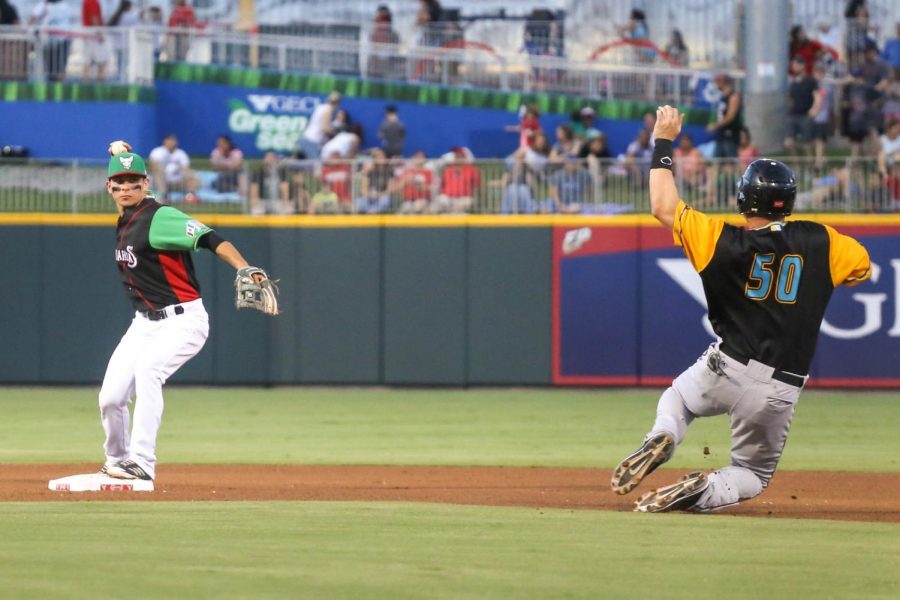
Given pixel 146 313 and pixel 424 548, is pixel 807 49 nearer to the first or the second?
pixel 146 313

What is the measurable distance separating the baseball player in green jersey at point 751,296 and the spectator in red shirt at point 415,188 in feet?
27.4

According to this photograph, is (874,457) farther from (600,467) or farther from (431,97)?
(431,97)

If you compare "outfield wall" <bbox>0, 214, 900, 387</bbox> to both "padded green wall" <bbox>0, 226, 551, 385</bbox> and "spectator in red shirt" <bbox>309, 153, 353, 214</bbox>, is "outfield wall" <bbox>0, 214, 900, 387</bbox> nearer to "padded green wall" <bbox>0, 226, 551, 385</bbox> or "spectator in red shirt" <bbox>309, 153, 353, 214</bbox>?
"padded green wall" <bbox>0, 226, 551, 385</bbox>

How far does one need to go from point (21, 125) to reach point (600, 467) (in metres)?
11.4

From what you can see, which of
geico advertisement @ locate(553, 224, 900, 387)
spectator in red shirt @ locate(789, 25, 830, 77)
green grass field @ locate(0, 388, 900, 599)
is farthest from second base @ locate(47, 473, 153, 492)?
spectator in red shirt @ locate(789, 25, 830, 77)

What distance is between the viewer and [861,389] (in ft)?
49.5

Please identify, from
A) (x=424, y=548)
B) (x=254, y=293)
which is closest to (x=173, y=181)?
(x=254, y=293)

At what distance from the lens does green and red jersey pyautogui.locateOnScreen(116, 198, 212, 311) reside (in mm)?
8266

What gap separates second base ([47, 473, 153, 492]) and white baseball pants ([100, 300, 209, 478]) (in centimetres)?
8

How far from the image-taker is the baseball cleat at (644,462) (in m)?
6.79

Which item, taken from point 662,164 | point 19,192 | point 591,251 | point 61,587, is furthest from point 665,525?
point 19,192

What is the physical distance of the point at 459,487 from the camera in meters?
9.09

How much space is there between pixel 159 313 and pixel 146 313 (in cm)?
9

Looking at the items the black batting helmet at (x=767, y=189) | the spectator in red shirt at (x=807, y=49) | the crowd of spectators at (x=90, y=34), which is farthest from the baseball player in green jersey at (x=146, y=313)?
the spectator in red shirt at (x=807, y=49)
